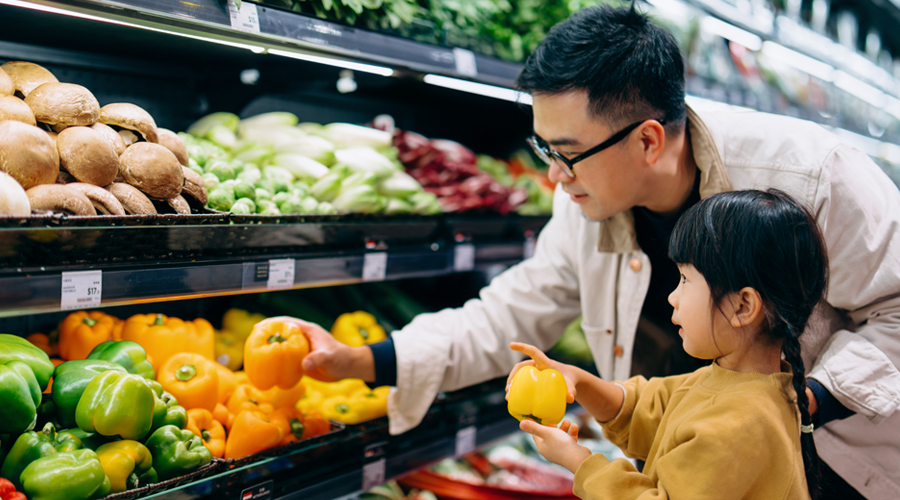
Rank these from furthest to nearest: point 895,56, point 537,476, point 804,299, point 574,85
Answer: point 895,56, point 537,476, point 574,85, point 804,299

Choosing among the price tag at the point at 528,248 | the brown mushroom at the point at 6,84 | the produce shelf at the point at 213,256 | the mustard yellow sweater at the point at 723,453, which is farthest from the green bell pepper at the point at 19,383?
the price tag at the point at 528,248

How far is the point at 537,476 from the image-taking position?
2754 millimetres

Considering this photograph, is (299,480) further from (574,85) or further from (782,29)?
(782,29)

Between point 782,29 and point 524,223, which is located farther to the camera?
point 782,29

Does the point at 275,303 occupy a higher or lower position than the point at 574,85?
lower

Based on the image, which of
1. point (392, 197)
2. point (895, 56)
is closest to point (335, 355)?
point (392, 197)

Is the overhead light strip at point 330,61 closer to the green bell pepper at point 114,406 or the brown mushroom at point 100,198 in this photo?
the brown mushroom at point 100,198

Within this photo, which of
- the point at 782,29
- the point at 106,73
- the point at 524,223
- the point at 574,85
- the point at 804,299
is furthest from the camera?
the point at 782,29

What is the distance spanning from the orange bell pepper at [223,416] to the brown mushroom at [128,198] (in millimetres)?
575

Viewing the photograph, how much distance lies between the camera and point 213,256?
140cm

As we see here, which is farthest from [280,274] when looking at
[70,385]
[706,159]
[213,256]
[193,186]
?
[706,159]

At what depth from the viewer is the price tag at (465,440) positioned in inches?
79.0

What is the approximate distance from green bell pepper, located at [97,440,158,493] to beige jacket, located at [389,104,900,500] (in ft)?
2.24

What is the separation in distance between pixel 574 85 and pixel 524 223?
1.00 m
